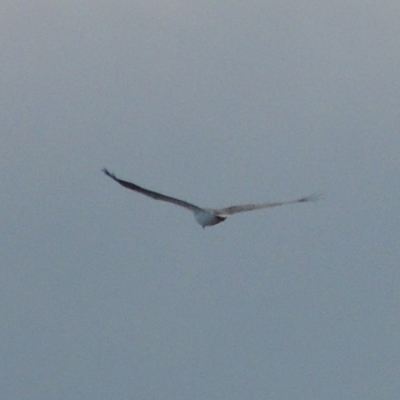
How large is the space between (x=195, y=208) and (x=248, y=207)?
3.41 metres

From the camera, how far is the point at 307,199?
258 feet

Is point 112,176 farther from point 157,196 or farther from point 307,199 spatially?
point 307,199

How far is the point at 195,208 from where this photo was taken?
80438mm

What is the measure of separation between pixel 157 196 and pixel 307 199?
6.16 metres

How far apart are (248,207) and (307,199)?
16.3 ft

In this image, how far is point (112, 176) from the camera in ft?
260

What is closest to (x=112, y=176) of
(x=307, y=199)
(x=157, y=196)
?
(x=157, y=196)

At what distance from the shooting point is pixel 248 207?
273ft

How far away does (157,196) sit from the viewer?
264 feet

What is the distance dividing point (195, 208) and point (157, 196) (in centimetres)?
159

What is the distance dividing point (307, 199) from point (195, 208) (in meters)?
4.76

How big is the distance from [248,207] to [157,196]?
181 inches
